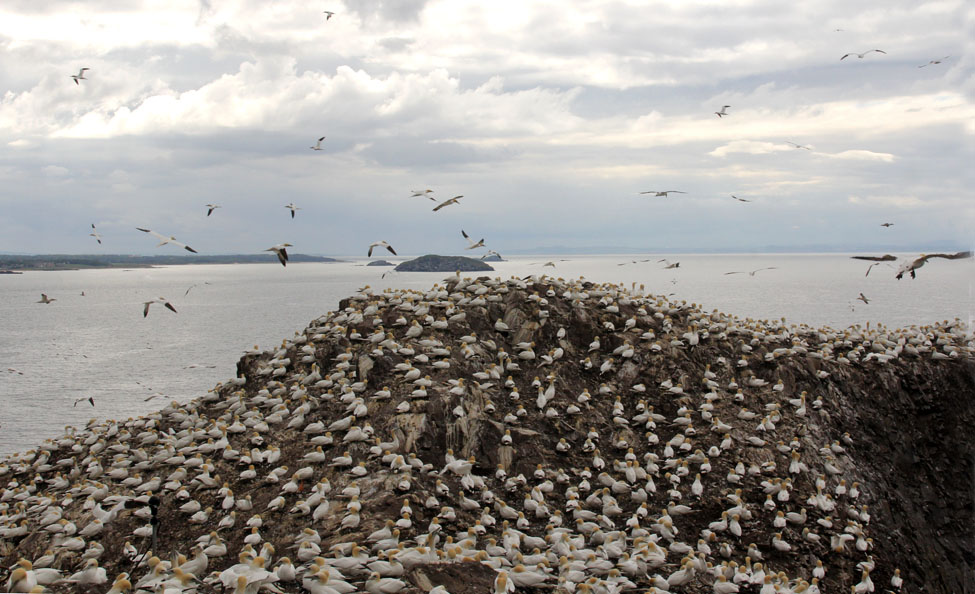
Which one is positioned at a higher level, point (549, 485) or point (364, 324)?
point (364, 324)

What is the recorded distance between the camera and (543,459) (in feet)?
60.7

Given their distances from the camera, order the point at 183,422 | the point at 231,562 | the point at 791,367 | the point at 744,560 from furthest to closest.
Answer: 1. the point at 791,367
2. the point at 183,422
3. the point at 744,560
4. the point at 231,562

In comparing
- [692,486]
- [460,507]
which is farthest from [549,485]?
[692,486]

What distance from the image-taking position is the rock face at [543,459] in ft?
47.1

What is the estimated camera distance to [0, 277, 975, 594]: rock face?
47.1 ft

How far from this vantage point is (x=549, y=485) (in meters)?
17.2

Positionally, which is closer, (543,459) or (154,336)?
(543,459)

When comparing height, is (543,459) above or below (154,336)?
above

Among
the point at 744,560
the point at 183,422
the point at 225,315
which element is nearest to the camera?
the point at 744,560

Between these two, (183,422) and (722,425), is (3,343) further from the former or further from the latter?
(722,425)

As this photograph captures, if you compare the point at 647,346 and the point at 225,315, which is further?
the point at 225,315

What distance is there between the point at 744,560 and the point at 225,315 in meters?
107

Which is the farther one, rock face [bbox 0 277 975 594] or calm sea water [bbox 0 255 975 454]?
calm sea water [bbox 0 255 975 454]

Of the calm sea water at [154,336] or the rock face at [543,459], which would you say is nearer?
Result: the rock face at [543,459]
